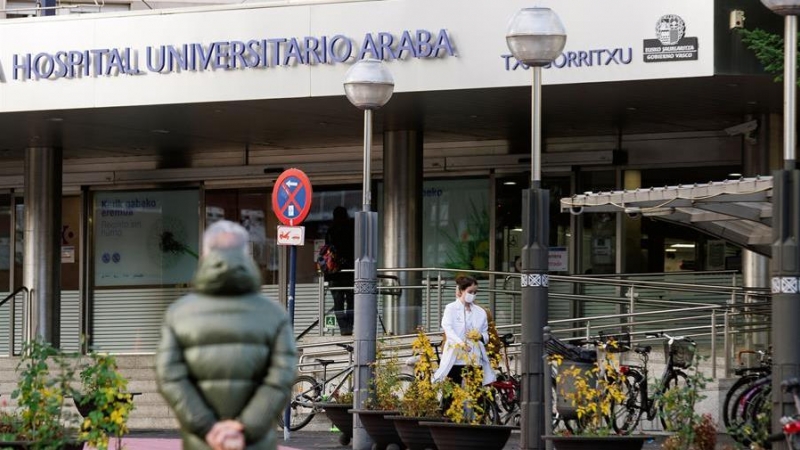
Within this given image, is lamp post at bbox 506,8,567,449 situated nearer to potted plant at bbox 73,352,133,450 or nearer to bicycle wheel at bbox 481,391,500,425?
bicycle wheel at bbox 481,391,500,425

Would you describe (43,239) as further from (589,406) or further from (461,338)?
(589,406)

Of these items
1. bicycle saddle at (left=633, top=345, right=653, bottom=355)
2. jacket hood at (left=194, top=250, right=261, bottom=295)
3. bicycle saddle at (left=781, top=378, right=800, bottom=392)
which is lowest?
bicycle saddle at (left=633, top=345, right=653, bottom=355)

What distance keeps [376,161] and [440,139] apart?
5.27 feet

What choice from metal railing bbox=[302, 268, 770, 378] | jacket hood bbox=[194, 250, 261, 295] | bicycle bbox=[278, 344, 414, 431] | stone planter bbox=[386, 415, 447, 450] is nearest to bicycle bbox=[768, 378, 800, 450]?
stone planter bbox=[386, 415, 447, 450]

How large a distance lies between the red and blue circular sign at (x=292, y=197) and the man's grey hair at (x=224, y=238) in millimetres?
11900

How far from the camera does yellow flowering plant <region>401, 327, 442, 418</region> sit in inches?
625

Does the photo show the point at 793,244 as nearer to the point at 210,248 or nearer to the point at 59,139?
the point at 210,248

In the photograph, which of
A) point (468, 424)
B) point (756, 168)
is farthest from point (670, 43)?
point (468, 424)

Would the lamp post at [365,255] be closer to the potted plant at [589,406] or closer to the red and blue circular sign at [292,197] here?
the red and blue circular sign at [292,197]

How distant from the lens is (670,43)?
19.8m

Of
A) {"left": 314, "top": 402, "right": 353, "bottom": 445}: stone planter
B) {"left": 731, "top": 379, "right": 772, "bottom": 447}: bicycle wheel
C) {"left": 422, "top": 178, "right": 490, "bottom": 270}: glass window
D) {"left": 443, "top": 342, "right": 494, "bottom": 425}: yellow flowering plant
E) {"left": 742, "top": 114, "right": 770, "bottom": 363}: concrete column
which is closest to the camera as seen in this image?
{"left": 731, "top": 379, "right": 772, "bottom": 447}: bicycle wheel

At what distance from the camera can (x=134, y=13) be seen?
876 inches

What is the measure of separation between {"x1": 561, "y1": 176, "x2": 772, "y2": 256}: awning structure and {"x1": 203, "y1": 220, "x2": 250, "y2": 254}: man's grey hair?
842 cm

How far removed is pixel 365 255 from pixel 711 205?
12.1 ft
